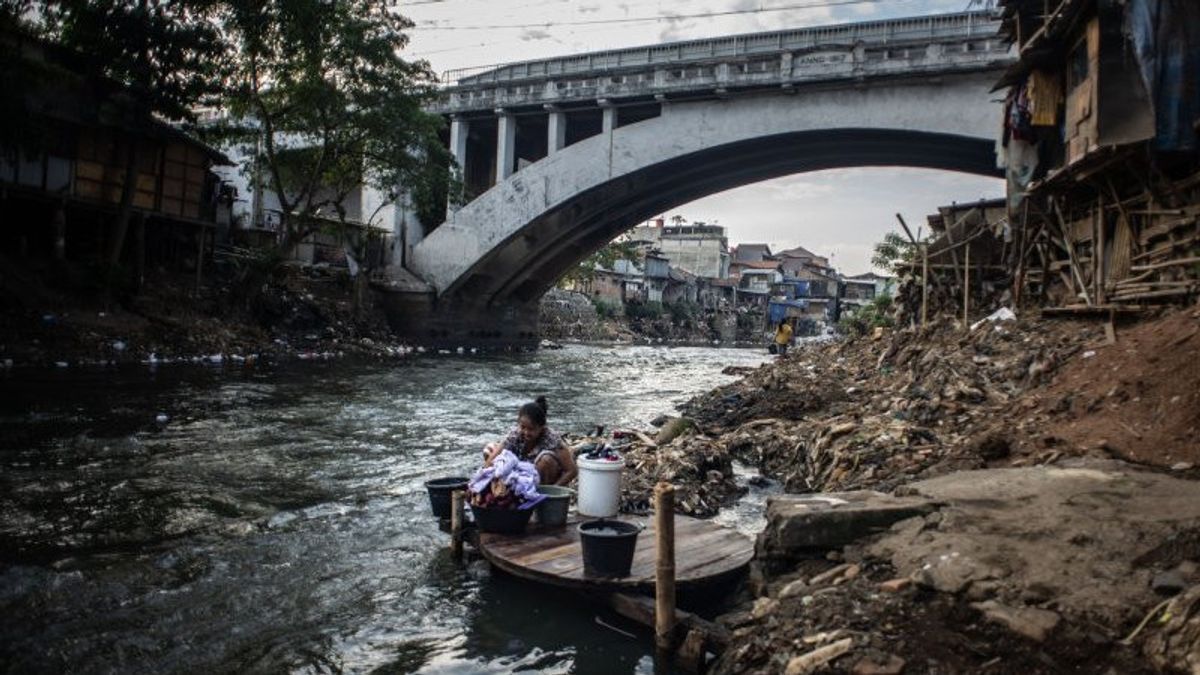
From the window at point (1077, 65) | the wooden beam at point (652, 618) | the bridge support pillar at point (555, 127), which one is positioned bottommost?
the wooden beam at point (652, 618)

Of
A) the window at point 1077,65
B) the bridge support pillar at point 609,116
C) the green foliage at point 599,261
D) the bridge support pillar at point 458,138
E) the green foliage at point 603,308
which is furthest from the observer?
the green foliage at point 603,308

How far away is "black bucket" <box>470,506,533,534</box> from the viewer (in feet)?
19.7

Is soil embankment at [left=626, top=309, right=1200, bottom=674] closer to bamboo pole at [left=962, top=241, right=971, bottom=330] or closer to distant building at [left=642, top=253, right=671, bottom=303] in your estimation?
bamboo pole at [left=962, top=241, right=971, bottom=330]

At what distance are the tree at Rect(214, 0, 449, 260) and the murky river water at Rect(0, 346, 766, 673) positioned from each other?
398 inches

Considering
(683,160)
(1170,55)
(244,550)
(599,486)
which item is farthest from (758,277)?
(244,550)

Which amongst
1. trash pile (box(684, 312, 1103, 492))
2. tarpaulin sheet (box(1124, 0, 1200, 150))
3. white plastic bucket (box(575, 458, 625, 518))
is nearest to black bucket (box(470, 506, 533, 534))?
white plastic bucket (box(575, 458, 625, 518))

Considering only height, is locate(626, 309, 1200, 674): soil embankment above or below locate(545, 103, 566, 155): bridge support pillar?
below

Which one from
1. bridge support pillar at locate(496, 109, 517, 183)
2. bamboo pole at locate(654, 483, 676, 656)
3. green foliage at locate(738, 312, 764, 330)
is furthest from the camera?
green foliage at locate(738, 312, 764, 330)

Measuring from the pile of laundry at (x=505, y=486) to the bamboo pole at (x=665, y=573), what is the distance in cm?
179

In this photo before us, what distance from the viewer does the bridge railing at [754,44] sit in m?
22.4

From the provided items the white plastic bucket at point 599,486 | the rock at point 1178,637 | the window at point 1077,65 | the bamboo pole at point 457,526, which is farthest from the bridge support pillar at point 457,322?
the rock at point 1178,637

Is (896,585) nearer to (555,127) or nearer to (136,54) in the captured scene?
(136,54)

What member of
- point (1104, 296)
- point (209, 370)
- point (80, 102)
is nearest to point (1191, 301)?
point (1104, 296)

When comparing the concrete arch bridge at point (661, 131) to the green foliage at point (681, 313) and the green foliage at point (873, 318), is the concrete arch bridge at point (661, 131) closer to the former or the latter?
the green foliage at point (873, 318)
